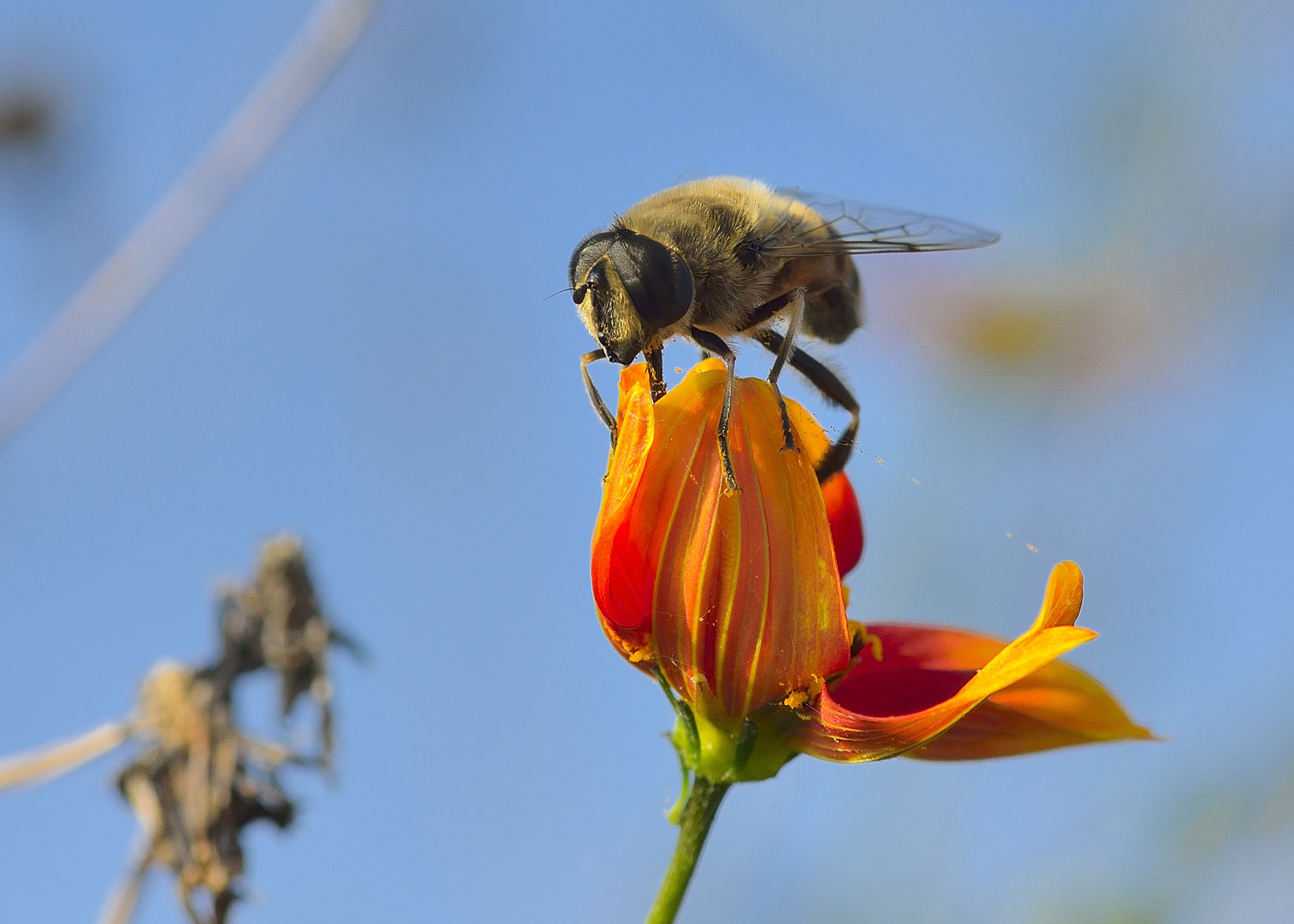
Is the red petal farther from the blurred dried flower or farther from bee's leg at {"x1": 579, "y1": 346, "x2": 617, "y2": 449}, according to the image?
the blurred dried flower

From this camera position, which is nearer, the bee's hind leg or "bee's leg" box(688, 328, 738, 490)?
"bee's leg" box(688, 328, 738, 490)

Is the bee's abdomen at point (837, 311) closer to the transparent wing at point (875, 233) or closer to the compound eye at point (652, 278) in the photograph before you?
the transparent wing at point (875, 233)

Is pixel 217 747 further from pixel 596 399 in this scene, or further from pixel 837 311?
pixel 837 311

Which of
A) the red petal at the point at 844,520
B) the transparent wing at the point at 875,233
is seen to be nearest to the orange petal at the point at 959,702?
the red petal at the point at 844,520

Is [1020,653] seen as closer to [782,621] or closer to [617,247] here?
[782,621]

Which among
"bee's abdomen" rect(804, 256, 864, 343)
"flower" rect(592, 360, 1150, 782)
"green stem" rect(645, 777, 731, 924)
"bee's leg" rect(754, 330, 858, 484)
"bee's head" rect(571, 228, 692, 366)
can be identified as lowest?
"green stem" rect(645, 777, 731, 924)

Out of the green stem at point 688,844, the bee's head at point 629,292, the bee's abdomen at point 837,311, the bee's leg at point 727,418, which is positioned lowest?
the green stem at point 688,844

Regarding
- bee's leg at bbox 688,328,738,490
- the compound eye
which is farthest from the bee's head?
bee's leg at bbox 688,328,738,490
